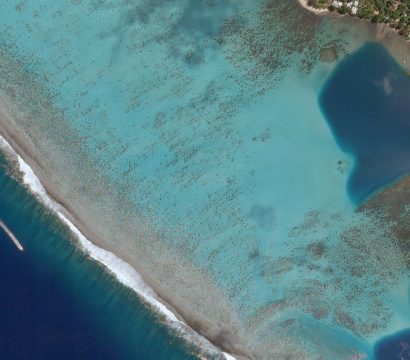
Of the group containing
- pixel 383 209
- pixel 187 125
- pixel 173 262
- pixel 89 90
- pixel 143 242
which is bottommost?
pixel 383 209

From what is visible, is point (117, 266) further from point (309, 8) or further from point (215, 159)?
point (309, 8)

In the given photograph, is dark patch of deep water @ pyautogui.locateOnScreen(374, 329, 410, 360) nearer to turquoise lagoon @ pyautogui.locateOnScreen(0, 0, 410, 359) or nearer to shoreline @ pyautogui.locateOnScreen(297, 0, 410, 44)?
turquoise lagoon @ pyautogui.locateOnScreen(0, 0, 410, 359)


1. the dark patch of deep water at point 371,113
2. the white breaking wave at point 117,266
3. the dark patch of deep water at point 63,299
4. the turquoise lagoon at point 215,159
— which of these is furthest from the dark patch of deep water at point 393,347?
the dark patch of deep water at point 63,299

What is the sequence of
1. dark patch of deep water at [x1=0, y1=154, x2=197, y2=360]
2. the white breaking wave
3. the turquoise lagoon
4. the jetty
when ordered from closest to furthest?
dark patch of deep water at [x1=0, y1=154, x2=197, y2=360]
the jetty
the white breaking wave
the turquoise lagoon

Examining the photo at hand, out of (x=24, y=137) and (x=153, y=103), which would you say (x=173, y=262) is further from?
(x=24, y=137)

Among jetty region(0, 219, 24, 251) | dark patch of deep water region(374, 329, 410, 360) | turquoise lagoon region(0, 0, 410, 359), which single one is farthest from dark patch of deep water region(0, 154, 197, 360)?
dark patch of deep water region(374, 329, 410, 360)

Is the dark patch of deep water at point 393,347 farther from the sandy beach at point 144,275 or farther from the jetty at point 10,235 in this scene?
the jetty at point 10,235

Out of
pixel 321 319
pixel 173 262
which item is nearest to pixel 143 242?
pixel 173 262
